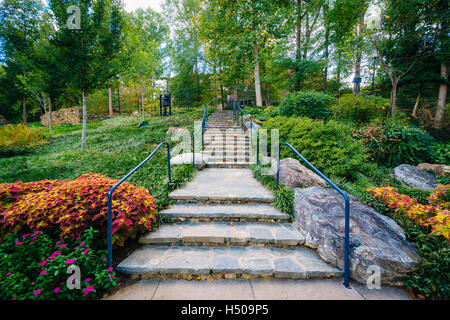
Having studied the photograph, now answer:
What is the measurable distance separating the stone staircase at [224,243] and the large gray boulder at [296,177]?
52cm

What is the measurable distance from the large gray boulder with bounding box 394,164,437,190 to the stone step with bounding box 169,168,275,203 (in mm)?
3899

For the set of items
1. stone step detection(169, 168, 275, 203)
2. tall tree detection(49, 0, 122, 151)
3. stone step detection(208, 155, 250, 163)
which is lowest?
stone step detection(169, 168, 275, 203)

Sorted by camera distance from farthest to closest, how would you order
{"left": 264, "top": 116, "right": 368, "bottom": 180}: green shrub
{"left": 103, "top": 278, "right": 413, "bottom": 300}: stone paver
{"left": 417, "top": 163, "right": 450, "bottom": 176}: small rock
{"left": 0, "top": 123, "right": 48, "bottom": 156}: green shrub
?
{"left": 0, "top": 123, "right": 48, "bottom": 156}: green shrub < {"left": 417, "top": 163, "right": 450, "bottom": 176}: small rock < {"left": 264, "top": 116, "right": 368, "bottom": 180}: green shrub < {"left": 103, "top": 278, "right": 413, "bottom": 300}: stone paver

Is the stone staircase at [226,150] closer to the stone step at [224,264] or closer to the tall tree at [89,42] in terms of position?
the stone step at [224,264]

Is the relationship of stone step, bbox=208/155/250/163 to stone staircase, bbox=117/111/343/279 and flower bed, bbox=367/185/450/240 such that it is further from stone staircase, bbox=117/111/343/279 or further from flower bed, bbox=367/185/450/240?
flower bed, bbox=367/185/450/240

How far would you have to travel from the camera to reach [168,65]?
59.9 feet

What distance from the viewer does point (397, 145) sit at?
5.66 metres

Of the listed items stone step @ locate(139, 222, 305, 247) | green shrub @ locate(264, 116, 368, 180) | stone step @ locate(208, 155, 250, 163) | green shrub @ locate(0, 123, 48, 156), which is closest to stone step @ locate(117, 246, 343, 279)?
stone step @ locate(139, 222, 305, 247)

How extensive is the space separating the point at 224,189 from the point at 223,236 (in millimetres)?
1285

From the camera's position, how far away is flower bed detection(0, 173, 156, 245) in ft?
7.05

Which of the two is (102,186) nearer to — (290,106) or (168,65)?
(290,106)

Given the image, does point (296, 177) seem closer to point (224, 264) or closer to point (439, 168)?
point (224, 264)

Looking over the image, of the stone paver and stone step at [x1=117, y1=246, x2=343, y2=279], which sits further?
stone step at [x1=117, y1=246, x2=343, y2=279]
